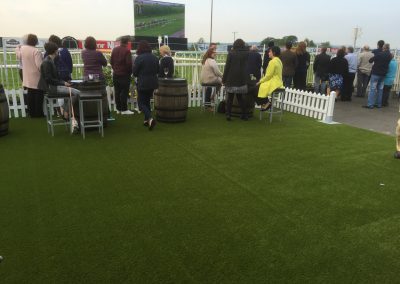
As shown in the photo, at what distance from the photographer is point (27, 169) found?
4.79 m

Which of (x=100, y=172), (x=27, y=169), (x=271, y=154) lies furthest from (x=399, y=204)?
(x=27, y=169)

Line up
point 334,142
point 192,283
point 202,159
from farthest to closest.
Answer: point 334,142 → point 202,159 → point 192,283

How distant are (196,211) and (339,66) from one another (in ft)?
29.7

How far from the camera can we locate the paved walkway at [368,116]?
26.9 feet

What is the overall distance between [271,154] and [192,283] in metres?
3.44

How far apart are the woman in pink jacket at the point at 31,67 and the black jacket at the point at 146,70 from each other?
2270mm

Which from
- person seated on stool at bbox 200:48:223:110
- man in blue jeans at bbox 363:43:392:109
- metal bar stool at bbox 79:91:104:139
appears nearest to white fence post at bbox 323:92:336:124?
person seated on stool at bbox 200:48:223:110

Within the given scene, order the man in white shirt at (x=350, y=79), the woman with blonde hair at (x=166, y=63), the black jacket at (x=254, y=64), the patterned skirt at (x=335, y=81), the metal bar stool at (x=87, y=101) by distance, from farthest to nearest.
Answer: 1. the man in white shirt at (x=350, y=79)
2. the patterned skirt at (x=335, y=81)
3. the woman with blonde hair at (x=166, y=63)
4. the black jacket at (x=254, y=64)
5. the metal bar stool at (x=87, y=101)

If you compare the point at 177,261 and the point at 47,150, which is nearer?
the point at 177,261

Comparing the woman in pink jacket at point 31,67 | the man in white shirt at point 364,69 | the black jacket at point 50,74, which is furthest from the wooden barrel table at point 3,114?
the man in white shirt at point 364,69

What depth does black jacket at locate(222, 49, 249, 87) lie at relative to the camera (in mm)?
7641

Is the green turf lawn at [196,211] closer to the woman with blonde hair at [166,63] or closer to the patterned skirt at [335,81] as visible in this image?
the woman with blonde hair at [166,63]

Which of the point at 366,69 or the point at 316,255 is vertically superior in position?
the point at 366,69

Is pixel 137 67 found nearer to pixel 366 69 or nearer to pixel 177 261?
pixel 177 261
